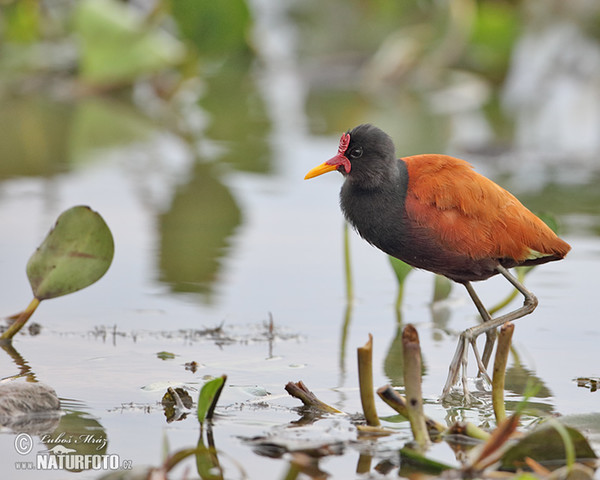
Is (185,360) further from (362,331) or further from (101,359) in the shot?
(362,331)

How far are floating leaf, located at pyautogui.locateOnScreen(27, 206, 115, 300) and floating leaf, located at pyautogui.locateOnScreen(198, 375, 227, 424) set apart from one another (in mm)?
963

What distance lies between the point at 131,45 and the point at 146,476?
810cm

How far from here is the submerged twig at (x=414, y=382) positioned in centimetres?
304

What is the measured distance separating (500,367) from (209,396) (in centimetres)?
88

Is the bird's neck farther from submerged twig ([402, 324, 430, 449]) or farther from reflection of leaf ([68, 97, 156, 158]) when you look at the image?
reflection of leaf ([68, 97, 156, 158])

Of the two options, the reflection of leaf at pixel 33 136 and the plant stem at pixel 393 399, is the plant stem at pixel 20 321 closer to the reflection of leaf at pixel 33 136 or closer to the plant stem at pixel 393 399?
the plant stem at pixel 393 399

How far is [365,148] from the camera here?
12.8ft

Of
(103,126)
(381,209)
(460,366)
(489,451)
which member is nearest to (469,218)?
(381,209)

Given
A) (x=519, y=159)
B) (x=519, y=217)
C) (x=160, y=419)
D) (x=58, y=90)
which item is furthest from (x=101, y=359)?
(x=58, y=90)

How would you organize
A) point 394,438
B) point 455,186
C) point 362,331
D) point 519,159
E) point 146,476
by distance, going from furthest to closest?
1. point 519,159
2. point 362,331
3. point 455,186
4. point 394,438
5. point 146,476

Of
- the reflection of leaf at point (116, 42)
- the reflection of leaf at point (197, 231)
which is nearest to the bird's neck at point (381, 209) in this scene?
the reflection of leaf at point (197, 231)

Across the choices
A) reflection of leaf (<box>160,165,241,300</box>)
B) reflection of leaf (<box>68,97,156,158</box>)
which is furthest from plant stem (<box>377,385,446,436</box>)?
reflection of leaf (<box>68,97,156,158</box>)

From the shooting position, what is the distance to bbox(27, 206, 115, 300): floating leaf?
13.0ft

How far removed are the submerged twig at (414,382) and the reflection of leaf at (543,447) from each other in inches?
9.8
